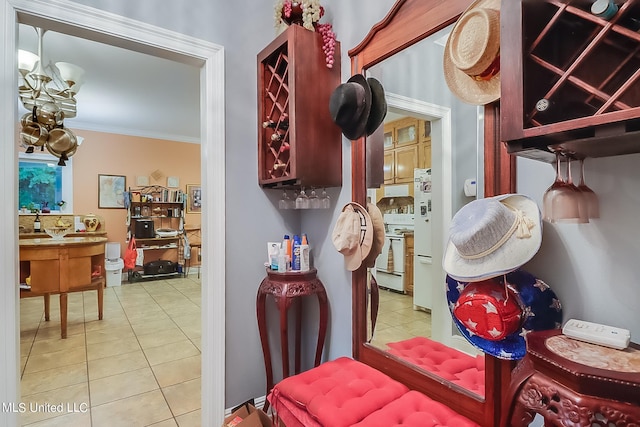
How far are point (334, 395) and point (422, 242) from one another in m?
0.71

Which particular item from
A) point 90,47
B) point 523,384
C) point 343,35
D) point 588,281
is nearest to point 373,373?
point 523,384

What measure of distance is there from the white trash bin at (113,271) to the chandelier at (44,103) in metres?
2.69

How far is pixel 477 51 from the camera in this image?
3.22ft

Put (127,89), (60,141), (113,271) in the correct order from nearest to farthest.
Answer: (60,141)
(127,89)
(113,271)

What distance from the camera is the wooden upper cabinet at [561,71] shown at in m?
0.68

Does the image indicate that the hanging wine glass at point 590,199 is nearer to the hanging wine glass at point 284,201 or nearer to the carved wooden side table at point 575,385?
the carved wooden side table at point 575,385

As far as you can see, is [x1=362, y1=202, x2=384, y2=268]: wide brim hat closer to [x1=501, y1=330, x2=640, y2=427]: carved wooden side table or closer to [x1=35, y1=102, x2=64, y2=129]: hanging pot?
[x1=501, y1=330, x2=640, y2=427]: carved wooden side table

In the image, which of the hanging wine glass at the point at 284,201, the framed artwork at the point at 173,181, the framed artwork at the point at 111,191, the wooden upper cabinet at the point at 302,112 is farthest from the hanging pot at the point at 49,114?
the framed artwork at the point at 173,181

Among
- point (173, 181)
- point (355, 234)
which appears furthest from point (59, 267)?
point (173, 181)

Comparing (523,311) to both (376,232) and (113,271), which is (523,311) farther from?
(113,271)

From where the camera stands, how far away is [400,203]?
5.10 feet

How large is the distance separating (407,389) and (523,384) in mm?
649

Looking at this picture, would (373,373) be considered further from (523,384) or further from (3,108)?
(3,108)

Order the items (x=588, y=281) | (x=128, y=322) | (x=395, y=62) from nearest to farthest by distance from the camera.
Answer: (x=588, y=281), (x=395, y=62), (x=128, y=322)
